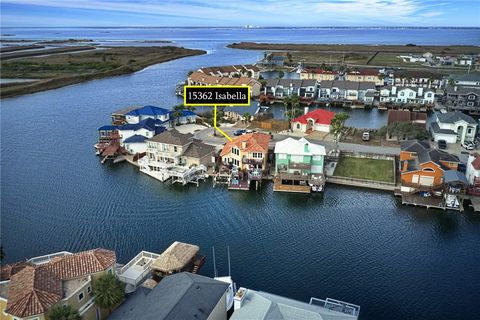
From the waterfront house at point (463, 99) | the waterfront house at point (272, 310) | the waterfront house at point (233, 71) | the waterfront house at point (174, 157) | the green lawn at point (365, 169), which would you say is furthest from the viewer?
the waterfront house at point (233, 71)

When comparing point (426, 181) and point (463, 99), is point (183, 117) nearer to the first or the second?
point (426, 181)

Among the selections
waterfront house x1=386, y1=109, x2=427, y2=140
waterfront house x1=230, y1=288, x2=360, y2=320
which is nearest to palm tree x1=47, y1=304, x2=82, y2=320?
waterfront house x1=230, y1=288, x2=360, y2=320

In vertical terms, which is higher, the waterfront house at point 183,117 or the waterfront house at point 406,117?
the waterfront house at point 406,117

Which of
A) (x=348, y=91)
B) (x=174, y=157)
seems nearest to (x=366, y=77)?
(x=348, y=91)

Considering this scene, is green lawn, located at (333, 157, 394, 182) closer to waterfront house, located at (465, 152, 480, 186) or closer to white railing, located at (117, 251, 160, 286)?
waterfront house, located at (465, 152, 480, 186)

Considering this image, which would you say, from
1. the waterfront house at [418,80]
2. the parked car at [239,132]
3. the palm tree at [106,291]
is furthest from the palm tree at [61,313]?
the waterfront house at [418,80]

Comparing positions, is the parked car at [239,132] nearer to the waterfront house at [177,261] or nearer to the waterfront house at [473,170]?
the waterfront house at [473,170]
